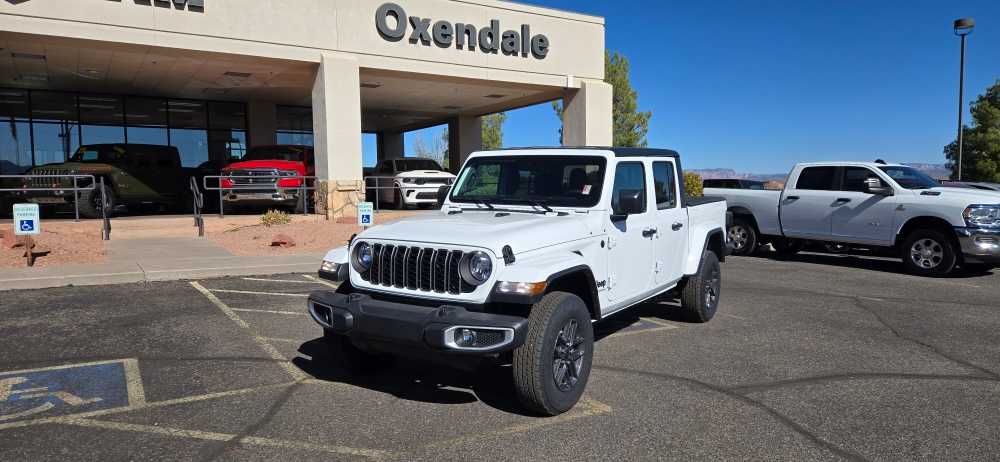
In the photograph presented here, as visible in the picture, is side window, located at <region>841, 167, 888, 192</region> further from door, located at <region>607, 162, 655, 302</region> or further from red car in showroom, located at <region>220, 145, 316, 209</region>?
red car in showroom, located at <region>220, 145, 316, 209</region>

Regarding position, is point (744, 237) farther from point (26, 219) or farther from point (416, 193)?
point (26, 219)

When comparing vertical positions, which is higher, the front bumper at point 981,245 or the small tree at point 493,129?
the small tree at point 493,129

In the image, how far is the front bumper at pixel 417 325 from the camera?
4020 mm

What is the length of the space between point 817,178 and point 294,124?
20.7 metres

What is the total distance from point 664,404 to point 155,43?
46.2 feet

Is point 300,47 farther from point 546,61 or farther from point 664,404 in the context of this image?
point 664,404

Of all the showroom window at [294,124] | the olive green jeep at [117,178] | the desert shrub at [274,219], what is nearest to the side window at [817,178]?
the desert shrub at [274,219]

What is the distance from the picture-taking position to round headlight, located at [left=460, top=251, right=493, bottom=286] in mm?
4254

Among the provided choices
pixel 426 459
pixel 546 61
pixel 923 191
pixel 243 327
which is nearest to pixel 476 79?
pixel 546 61

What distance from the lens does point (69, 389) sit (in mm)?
4883

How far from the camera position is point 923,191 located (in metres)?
10.8

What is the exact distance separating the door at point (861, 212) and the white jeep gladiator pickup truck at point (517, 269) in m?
6.65

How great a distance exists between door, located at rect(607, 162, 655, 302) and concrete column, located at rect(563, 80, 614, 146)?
15.2 meters

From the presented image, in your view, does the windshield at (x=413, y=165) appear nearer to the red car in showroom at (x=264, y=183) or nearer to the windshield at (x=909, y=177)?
the red car in showroom at (x=264, y=183)
